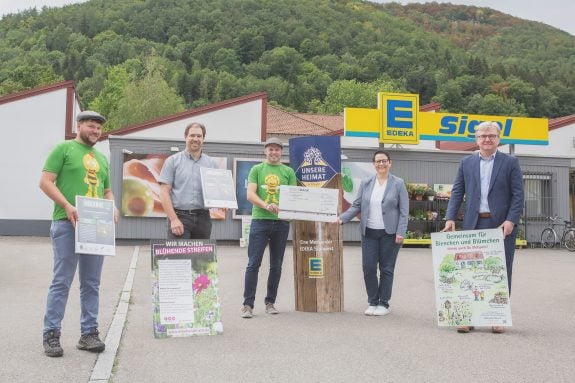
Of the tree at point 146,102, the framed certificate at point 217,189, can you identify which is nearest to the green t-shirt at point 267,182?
the framed certificate at point 217,189

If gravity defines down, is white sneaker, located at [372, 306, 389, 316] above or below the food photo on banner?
below

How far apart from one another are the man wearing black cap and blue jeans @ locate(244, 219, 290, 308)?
216 centimetres

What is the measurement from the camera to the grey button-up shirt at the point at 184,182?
635 centimetres

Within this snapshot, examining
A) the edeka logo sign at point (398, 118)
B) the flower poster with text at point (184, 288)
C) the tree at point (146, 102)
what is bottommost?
the flower poster with text at point (184, 288)

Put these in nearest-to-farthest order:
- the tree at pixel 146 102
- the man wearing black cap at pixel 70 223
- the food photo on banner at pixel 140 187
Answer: the man wearing black cap at pixel 70 223, the food photo on banner at pixel 140 187, the tree at pixel 146 102

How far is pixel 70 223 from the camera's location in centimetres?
512

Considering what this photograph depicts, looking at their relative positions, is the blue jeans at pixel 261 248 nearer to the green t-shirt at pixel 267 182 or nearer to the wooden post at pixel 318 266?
the green t-shirt at pixel 267 182

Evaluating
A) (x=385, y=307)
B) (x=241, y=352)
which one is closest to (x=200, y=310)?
(x=241, y=352)

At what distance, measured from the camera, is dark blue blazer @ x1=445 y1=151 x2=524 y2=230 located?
6.53 m

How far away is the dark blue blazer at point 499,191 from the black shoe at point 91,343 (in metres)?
3.84

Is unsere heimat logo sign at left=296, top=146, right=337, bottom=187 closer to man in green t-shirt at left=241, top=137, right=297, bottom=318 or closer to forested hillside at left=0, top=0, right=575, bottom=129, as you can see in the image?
man in green t-shirt at left=241, top=137, right=297, bottom=318

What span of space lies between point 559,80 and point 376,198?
68.2 m

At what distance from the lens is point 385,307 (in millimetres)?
7469

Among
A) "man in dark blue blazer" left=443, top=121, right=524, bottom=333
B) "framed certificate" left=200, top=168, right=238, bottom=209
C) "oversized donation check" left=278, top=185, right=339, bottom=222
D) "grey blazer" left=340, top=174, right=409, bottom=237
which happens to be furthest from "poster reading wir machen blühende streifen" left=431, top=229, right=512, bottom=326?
"framed certificate" left=200, top=168, right=238, bottom=209
